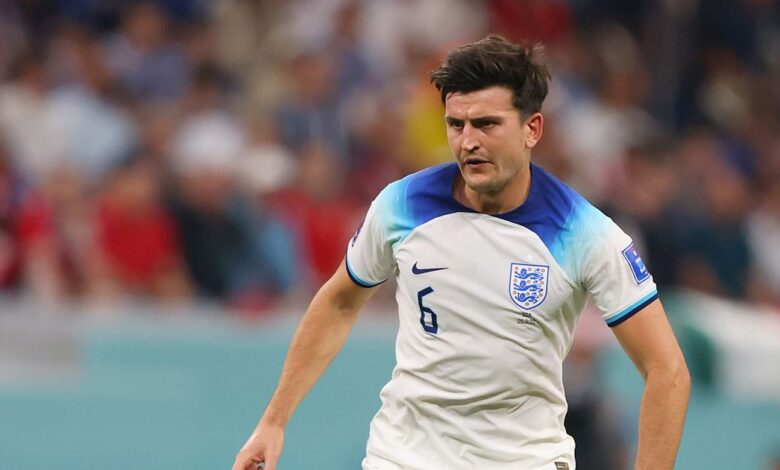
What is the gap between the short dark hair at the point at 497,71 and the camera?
4.77 metres

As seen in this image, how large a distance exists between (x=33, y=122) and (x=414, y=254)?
5846 millimetres

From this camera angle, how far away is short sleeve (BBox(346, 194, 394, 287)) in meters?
5.12

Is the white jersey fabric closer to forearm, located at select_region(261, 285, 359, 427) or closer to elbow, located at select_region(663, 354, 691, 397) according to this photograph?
elbow, located at select_region(663, 354, 691, 397)

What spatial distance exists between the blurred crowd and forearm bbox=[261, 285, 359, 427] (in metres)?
4.43

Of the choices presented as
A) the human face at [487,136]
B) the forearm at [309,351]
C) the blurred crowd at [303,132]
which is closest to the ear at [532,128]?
the human face at [487,136]

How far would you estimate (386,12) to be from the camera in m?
11.8

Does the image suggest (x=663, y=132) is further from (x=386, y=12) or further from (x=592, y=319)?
(x=592, y=319)

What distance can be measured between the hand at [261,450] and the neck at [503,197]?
99 cm

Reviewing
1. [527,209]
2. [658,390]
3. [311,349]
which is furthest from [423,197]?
[658,390]

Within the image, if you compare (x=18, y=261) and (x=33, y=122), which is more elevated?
(x=33, y=122)

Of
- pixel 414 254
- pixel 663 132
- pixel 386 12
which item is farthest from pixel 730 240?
pixel 414 254

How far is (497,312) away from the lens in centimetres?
488

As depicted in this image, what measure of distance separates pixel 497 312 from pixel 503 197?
37 cm

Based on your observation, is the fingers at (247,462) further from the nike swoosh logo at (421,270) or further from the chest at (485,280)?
the nike swoosh logo at (421,270)
